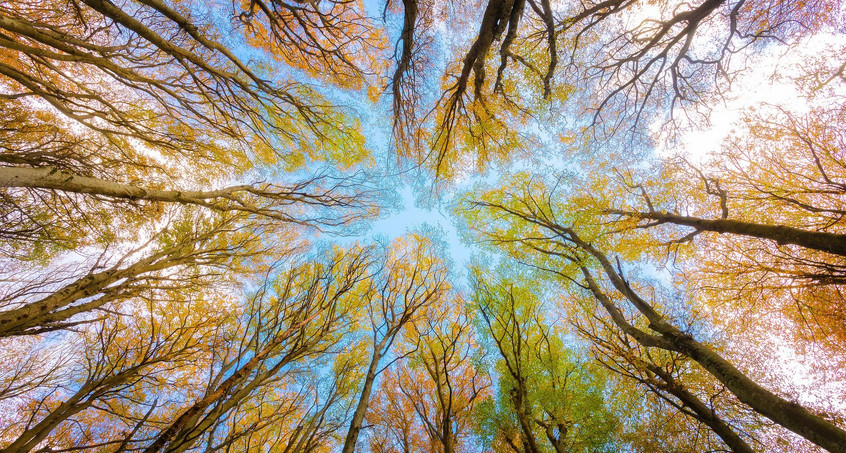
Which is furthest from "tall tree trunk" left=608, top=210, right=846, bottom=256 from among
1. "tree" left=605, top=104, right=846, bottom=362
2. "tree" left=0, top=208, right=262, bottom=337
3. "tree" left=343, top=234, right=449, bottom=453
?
"tree" left=0, top=208, right=262, bottom=337

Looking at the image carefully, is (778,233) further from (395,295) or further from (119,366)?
(119,366)

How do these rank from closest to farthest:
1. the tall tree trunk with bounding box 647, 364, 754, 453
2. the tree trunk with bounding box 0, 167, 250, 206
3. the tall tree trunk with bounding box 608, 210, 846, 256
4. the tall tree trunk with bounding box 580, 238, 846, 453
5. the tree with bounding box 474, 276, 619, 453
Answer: the tree trunk with bounding box 0, 167, 250, 206, the tall tree trunk with bounding box 580, 238, 846, 453, the tall tree trunk with bounding box 608, 210, 846, 256, the tall tree trunk with bounding box 647, 364, 754, 453, the tree with bounding box 474, 276, 619, 453

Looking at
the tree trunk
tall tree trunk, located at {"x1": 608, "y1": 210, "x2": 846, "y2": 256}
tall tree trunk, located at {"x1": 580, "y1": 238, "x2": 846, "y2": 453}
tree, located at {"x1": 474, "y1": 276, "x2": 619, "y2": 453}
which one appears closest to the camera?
the tree trunk

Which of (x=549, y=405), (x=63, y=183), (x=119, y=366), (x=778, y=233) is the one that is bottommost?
(x=119, y=366)

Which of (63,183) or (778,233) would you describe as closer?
(63,183)

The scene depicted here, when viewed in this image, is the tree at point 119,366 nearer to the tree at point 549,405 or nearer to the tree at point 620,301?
the tree at point 549,405

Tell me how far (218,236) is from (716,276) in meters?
13.1

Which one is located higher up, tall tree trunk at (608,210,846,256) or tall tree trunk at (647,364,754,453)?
tall tree trunk at (608,210,846,256)

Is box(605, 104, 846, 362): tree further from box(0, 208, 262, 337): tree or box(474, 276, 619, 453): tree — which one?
box(0, 208, 262, 337): tree

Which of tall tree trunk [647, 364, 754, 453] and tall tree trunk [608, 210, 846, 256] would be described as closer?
tall tree trunk [608, 210, 846, 256]

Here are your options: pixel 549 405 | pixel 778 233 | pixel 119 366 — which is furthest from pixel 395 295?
pixel 119 366

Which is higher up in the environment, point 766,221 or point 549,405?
point 766,221

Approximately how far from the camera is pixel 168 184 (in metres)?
6.99

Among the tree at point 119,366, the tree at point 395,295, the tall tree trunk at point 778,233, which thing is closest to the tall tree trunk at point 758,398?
the tall tree trunk at point 778,233
